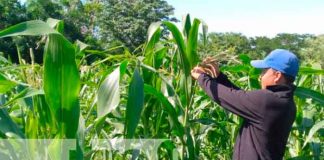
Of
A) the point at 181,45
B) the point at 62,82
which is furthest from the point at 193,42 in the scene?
the point at 62,82

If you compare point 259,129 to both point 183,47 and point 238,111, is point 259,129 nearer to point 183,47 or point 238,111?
point 238,111

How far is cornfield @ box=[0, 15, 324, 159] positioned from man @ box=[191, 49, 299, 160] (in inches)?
2.9

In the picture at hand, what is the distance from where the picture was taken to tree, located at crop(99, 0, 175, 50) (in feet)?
121

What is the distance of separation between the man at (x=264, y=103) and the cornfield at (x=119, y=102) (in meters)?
0.07

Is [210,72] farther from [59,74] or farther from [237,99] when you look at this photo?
[59,74]

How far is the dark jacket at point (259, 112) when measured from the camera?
1780mm

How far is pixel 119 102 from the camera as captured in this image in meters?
1.33

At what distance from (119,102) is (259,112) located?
65 cm

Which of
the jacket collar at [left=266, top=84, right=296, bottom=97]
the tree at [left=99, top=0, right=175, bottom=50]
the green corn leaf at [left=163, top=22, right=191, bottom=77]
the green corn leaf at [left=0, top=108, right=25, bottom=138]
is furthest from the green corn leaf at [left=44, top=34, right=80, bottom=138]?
the tree at [left=99, top=0, right=175, bottom=50]

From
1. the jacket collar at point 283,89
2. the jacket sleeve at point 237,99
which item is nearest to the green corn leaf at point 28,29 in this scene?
the jacket sleeve at point 237,99

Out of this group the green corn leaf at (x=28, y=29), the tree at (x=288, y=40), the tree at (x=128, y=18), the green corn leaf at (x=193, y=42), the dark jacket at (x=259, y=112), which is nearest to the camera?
the green corn leaf at (x=28, y=29)

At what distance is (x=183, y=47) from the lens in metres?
1.68

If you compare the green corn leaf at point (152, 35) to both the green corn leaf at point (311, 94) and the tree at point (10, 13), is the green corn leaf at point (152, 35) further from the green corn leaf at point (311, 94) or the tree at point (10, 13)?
the tree at point (10, 13)

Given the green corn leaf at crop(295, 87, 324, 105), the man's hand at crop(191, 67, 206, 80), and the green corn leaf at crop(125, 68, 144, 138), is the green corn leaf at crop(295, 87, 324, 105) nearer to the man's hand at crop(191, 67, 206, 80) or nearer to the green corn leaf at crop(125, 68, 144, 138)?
the man's hand at crop(191, 67, 206, 80)
